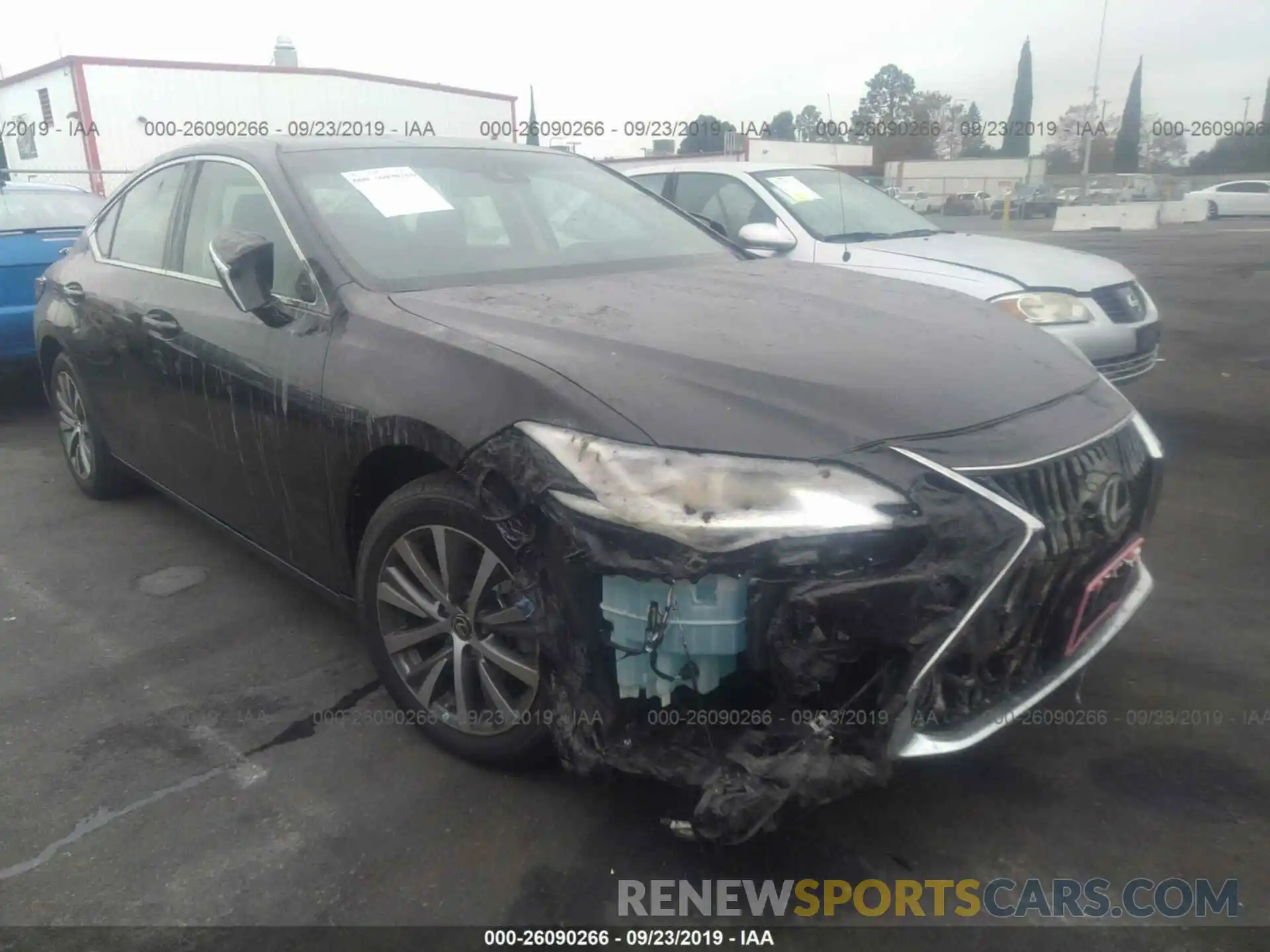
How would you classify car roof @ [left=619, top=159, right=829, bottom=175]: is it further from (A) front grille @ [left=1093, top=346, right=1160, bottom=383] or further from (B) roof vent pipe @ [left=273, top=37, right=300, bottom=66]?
(B) roof vent pipe @ [left=273, top=37, right=300, bottom=66]

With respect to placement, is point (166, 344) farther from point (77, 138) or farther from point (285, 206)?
point (77, 138)

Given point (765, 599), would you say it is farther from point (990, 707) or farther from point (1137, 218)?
point (1137, 218)

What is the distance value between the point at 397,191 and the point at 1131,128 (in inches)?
2366

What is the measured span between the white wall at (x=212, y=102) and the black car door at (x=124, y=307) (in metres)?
13.1

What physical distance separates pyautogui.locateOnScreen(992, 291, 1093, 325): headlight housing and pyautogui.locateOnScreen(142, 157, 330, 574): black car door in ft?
12.9

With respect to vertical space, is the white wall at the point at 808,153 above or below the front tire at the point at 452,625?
above

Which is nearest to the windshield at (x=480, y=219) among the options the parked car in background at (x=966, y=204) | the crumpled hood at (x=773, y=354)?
the crumpled hood at (x=773, y=354)

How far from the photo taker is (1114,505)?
221 cm

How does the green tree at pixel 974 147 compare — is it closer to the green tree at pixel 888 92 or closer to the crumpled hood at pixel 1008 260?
the green tree at pixel 888 92

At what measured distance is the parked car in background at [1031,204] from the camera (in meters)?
35.7

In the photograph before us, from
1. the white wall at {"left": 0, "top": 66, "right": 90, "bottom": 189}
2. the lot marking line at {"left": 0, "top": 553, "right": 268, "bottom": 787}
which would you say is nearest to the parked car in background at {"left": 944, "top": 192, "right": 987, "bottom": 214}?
the white wall at {"left": 0, "top": 66, "right": 90, "bottom": 189}

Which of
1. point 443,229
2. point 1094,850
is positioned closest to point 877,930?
point 1094,850

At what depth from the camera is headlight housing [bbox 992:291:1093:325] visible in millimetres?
5301

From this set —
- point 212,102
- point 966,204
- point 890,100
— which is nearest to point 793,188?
point 212,102
